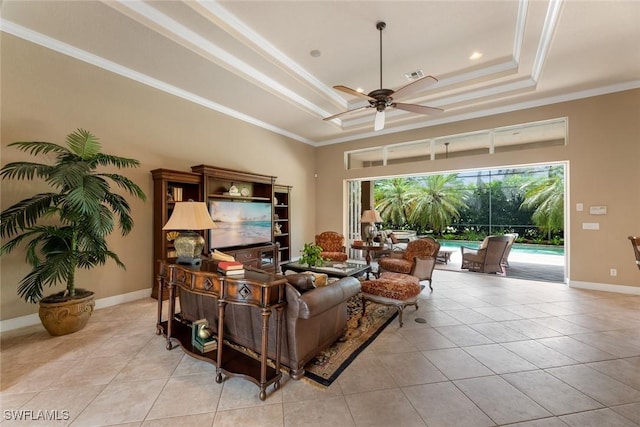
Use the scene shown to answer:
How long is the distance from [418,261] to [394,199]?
724 cm

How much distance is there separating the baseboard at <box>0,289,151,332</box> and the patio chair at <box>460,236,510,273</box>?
6.70 metres

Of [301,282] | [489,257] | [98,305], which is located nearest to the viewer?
[301,282]

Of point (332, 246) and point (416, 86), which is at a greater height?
point (416, 86)

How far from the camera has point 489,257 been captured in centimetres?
591

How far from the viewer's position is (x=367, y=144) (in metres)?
7.05

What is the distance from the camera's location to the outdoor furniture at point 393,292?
3.22 meters

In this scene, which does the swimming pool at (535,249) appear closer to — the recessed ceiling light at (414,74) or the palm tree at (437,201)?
the palm tree at (437,201)

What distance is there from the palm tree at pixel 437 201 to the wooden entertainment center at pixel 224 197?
254 inches

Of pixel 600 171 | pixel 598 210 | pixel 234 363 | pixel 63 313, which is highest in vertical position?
pixel 600 171

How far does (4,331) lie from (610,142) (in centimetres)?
911

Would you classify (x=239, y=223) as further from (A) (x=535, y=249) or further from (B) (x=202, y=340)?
(A) (x=535, y=249)

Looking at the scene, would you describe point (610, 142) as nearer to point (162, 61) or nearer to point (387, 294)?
point (387, 294)

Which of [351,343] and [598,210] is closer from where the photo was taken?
[351,343]

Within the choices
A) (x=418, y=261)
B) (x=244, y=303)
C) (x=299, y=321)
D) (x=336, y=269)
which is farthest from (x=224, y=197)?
(x=418, y=261)
